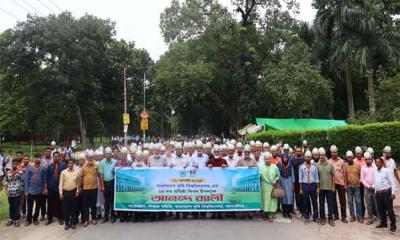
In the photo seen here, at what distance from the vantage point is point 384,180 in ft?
37.7

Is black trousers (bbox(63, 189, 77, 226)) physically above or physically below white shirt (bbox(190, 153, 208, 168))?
below

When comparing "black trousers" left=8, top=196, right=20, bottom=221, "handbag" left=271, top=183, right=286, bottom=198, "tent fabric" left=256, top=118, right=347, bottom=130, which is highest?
"tent fabric" left=256, top=118, right=347, bottom=130

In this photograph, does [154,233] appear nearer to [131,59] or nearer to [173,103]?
[173,103]

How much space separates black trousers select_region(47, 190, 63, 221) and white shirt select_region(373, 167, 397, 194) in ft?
26.6

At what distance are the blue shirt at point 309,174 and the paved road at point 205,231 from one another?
3.55 ft

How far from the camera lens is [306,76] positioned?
3859cm

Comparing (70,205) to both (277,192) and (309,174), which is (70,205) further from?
(309,174)

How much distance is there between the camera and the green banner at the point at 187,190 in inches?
496

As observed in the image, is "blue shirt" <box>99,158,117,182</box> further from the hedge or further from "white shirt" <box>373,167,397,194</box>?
the hedge

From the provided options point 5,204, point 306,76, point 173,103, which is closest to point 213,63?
point 173,103

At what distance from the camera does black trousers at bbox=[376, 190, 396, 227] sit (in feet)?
37.2

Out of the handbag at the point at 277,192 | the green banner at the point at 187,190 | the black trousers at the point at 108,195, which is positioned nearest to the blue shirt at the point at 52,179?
the black trousers at the point at 108,195

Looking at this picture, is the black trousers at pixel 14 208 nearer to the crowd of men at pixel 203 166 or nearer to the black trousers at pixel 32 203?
the crowd of men at pixel 203 166

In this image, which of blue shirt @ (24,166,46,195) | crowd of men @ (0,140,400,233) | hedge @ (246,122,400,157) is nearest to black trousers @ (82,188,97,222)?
crowd of men @ (0,140,400,233)
